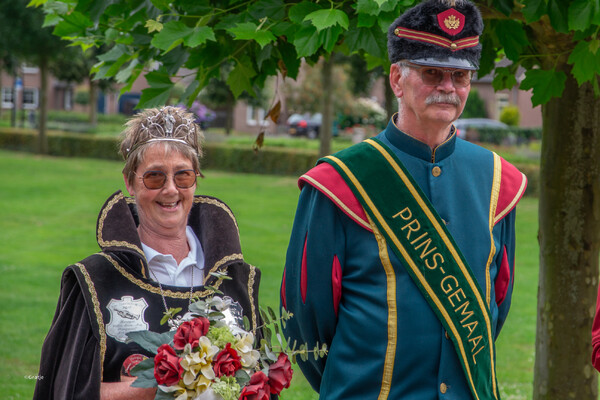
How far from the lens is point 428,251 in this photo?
284 centimetres

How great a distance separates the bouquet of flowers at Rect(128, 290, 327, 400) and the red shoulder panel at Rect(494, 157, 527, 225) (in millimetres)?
836

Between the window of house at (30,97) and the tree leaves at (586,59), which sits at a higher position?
the tree leaves at (586,59)

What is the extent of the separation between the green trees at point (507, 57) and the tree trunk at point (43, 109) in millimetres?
23723

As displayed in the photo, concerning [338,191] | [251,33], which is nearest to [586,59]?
[251,33]

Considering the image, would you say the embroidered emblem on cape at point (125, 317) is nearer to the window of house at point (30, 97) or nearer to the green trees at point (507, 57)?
the green trees at point (507, 57)

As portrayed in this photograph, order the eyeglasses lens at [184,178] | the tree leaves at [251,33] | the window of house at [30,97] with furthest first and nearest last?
the window of house at [30,97]
the tree leaves at [251,33]
the eyeglasses lens at [184,178]

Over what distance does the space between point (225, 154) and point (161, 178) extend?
22870mm

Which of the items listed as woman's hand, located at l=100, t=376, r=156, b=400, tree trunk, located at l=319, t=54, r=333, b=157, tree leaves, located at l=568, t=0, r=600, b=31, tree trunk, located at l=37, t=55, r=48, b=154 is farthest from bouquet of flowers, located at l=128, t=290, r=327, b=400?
tree trunk, located at l=37, t=55, r=48, b=154

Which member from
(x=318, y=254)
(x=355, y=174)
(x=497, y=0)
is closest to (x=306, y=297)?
(x=318, y=254)

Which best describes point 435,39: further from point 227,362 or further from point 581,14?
point 227,362

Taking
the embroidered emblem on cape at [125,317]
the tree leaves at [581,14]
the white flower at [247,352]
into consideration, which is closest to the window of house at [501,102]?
the tree leaves at [581,14]

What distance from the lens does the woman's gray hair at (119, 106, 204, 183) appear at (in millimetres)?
2994

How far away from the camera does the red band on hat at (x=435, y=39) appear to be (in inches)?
109

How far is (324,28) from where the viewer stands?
3.46 metres
